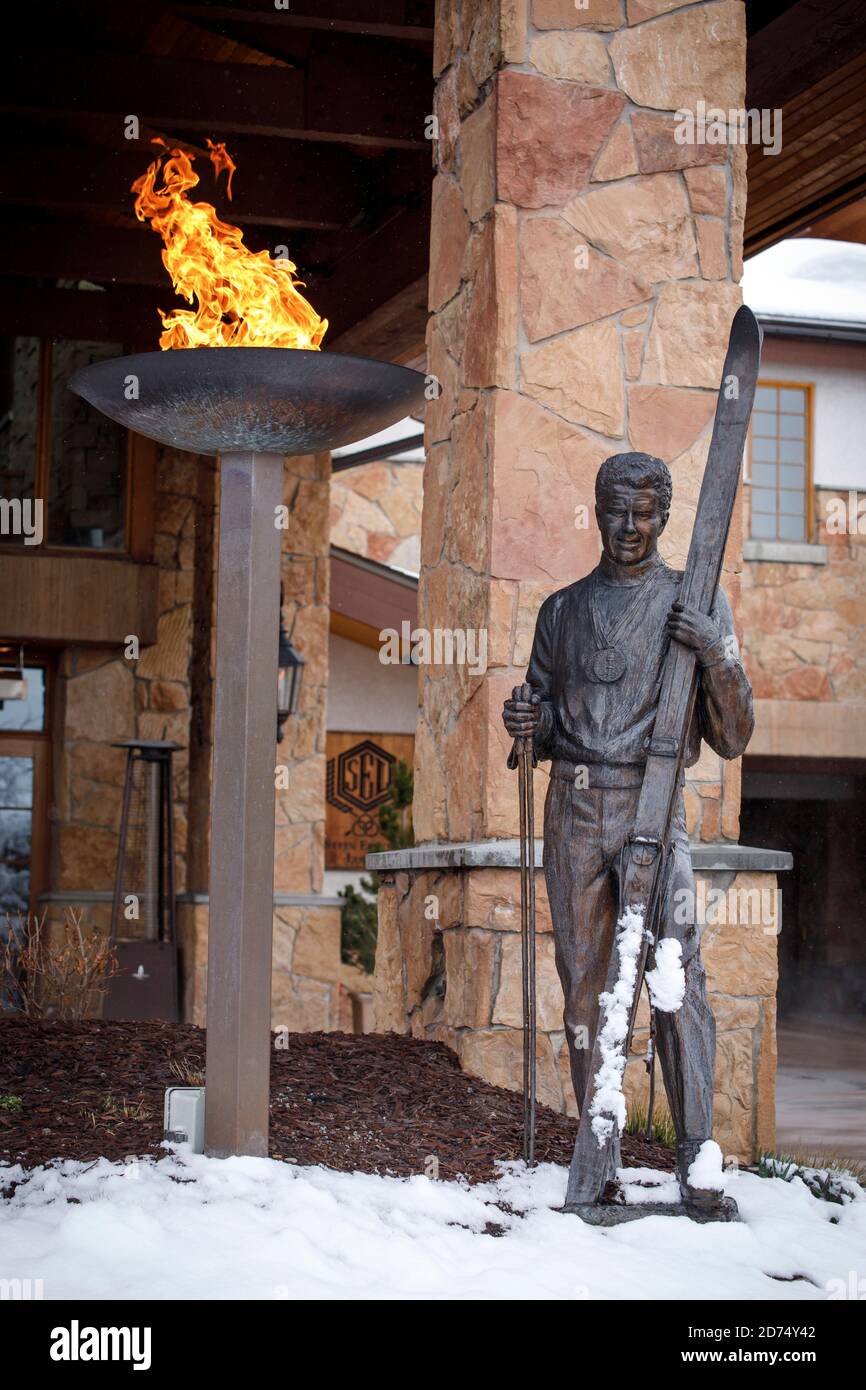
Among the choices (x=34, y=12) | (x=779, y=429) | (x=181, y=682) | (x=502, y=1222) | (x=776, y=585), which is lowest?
(x=502, y=1222)

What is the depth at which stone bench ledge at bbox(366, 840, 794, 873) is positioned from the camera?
5434 millimetres

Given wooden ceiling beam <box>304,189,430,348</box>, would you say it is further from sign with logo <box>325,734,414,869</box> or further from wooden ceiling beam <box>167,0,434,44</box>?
sign with logo <box>325,734,414,869</box>

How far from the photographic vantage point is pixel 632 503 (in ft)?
14.4

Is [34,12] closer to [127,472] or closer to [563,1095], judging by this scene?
[127,472]

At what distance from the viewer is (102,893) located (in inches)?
471

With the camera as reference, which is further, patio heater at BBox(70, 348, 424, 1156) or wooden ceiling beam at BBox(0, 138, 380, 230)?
wooden ceiling beam at BBox(0, 138, 380, 230)

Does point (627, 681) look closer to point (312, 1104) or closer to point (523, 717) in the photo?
point (523, 717)

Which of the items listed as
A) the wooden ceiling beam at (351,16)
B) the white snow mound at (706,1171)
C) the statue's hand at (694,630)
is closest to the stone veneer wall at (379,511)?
the wooden ceiling beam at (351,16)

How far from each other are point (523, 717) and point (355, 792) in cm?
1012

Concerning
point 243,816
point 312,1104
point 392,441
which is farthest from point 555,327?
point 392,441

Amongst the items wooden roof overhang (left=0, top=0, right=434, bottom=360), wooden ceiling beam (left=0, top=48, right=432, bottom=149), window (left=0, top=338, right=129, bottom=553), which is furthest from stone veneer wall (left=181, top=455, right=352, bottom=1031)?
wooden ceiling beam (left=0, top=48, right=432, bottom=149)

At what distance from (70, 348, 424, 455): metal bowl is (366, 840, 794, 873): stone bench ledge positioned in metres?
1.63

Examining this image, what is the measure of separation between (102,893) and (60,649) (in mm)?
1917
